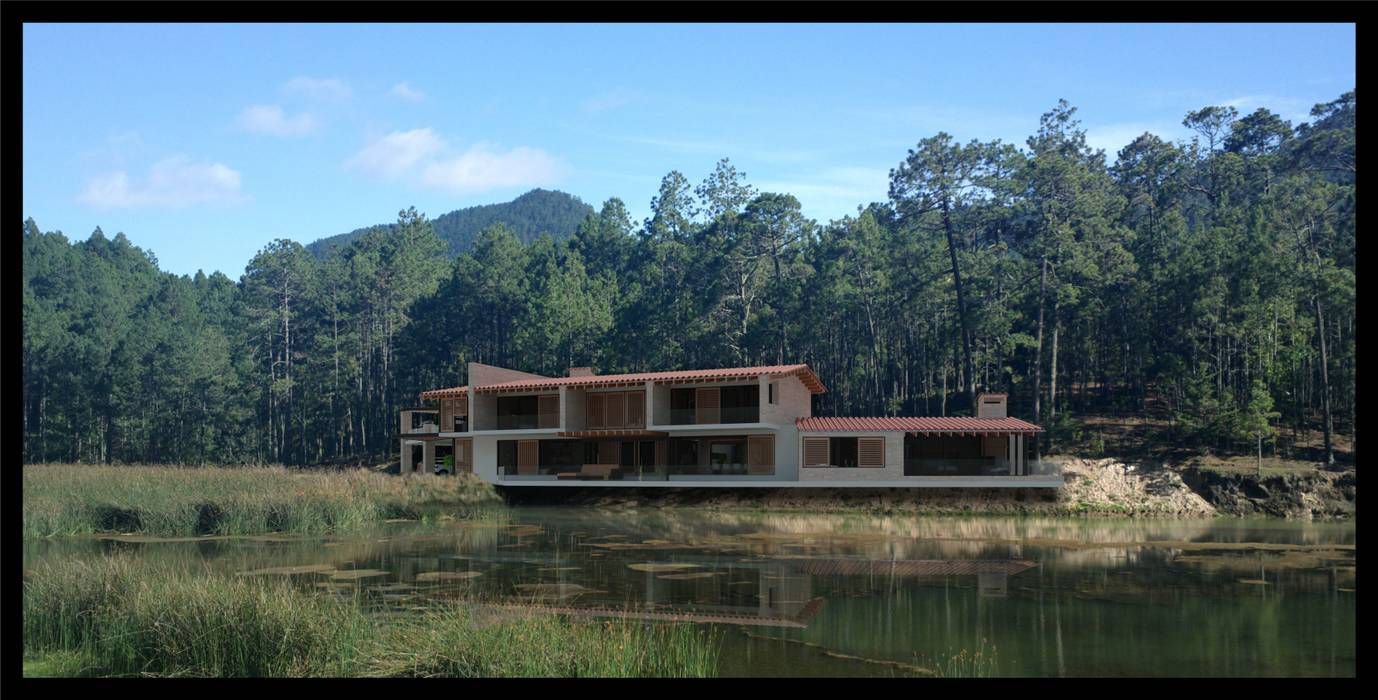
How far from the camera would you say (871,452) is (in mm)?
39781

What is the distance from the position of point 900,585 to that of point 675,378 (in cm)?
2480

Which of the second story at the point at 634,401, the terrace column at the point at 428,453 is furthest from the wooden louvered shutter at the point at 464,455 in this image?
the terrace column at the point at 428,453

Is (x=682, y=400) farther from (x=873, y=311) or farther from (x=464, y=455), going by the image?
(x=873, y=311)

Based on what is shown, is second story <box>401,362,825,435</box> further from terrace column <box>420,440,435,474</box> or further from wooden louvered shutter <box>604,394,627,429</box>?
terrace column <box>420,440,435,474</box>

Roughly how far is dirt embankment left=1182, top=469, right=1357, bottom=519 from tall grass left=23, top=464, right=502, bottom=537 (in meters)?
27.1

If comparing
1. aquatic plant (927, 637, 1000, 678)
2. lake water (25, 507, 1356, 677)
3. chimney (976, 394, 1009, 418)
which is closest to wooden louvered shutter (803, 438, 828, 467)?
chimney (976, 394, 1009, 418)

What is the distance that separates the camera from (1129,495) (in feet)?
131

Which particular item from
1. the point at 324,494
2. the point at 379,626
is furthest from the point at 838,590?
the point at 324,494

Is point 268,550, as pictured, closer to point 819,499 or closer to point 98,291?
point 819,499

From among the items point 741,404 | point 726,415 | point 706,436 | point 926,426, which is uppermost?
point 741,404

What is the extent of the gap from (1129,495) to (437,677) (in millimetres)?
34977

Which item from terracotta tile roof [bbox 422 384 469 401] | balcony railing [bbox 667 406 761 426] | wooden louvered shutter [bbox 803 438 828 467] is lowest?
wooden louvered shutter [bbox 803 438 828 467]

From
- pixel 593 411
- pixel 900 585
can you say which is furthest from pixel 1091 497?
pixel 900 585

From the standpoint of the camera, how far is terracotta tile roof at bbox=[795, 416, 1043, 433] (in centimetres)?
3934
